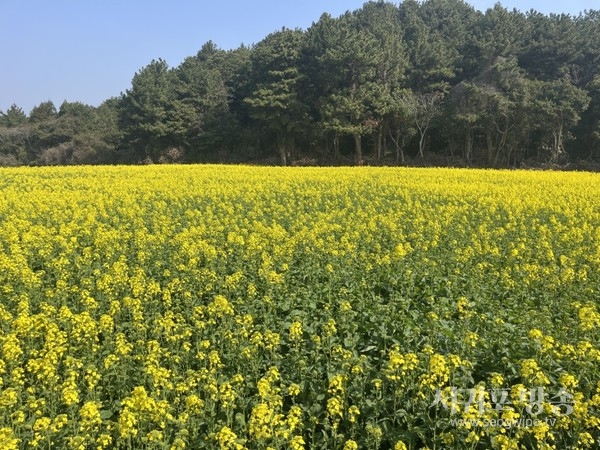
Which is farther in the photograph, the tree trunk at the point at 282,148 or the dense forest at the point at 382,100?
the tree trunk at the point at 282,148

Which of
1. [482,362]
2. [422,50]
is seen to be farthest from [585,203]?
[422,50]

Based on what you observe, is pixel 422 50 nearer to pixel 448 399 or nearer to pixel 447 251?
pixel 447 251

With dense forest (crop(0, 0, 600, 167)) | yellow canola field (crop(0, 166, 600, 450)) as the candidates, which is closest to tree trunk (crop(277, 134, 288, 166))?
dense forest (crop(0, 0, 600, 167))

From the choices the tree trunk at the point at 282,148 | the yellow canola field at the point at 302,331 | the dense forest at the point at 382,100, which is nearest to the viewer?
the yellow canola field at the point at 302,331

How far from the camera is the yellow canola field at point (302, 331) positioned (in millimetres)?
3748

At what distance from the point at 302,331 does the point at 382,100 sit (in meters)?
38.0

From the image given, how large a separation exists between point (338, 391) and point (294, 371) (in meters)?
0.64

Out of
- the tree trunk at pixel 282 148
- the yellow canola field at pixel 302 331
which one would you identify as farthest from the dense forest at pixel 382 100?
the yellow canola field at pixel 302 331

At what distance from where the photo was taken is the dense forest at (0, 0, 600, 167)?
40531 millimetres

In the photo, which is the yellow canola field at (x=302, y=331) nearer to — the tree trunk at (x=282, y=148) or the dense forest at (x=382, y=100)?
the dense forest at (x=382, y=100)

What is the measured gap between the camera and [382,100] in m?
41.1

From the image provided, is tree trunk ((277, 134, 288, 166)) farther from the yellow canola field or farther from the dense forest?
the yellow canola field

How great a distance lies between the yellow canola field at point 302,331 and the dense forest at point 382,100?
3003cm

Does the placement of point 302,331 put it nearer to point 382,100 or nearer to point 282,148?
point 382,100
